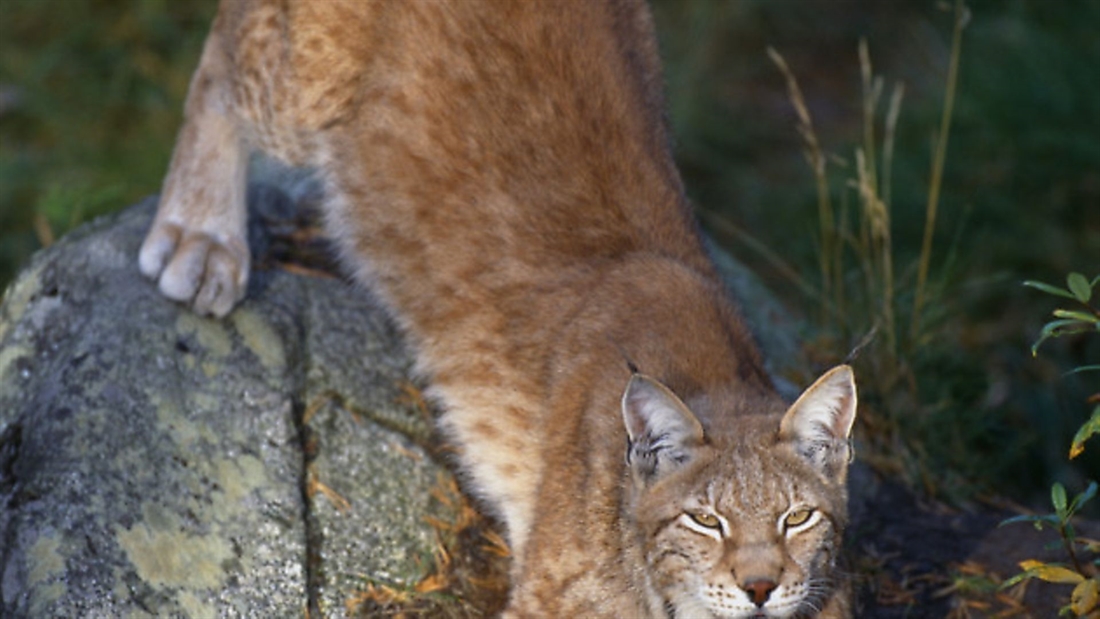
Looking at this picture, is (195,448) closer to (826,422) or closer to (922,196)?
(826,422)

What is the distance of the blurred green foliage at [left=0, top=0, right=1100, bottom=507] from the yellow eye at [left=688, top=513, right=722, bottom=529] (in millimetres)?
2632

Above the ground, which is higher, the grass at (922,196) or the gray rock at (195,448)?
the gray rock at (195,448)

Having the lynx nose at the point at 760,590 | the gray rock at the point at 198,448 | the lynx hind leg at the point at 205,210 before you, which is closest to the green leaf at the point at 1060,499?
the lynx nose at the point at 760,590

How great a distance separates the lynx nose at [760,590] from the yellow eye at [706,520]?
0.52 ft

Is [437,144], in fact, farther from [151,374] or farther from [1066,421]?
[1066,421]

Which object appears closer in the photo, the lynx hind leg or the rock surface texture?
the rock surface texture

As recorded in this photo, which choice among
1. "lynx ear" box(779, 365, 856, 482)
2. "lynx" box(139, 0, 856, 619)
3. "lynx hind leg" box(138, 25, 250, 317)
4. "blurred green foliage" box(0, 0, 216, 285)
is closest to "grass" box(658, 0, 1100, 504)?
"lynx" box(139, 0, 856, 619)

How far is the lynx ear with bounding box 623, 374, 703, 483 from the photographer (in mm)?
3746

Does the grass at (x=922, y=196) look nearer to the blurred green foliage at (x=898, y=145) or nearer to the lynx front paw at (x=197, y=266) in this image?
the blurred green foliage at (x=898, y=145)

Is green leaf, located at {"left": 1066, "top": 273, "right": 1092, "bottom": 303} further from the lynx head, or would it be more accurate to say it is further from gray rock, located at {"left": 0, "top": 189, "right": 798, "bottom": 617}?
gray rock, located at {"left": 0, "top": 189, "right": 798, "bottom": 617}

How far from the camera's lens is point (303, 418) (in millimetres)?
4828

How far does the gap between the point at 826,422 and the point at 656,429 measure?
0.38m

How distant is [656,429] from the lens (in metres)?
3.82

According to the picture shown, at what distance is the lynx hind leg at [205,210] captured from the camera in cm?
498
